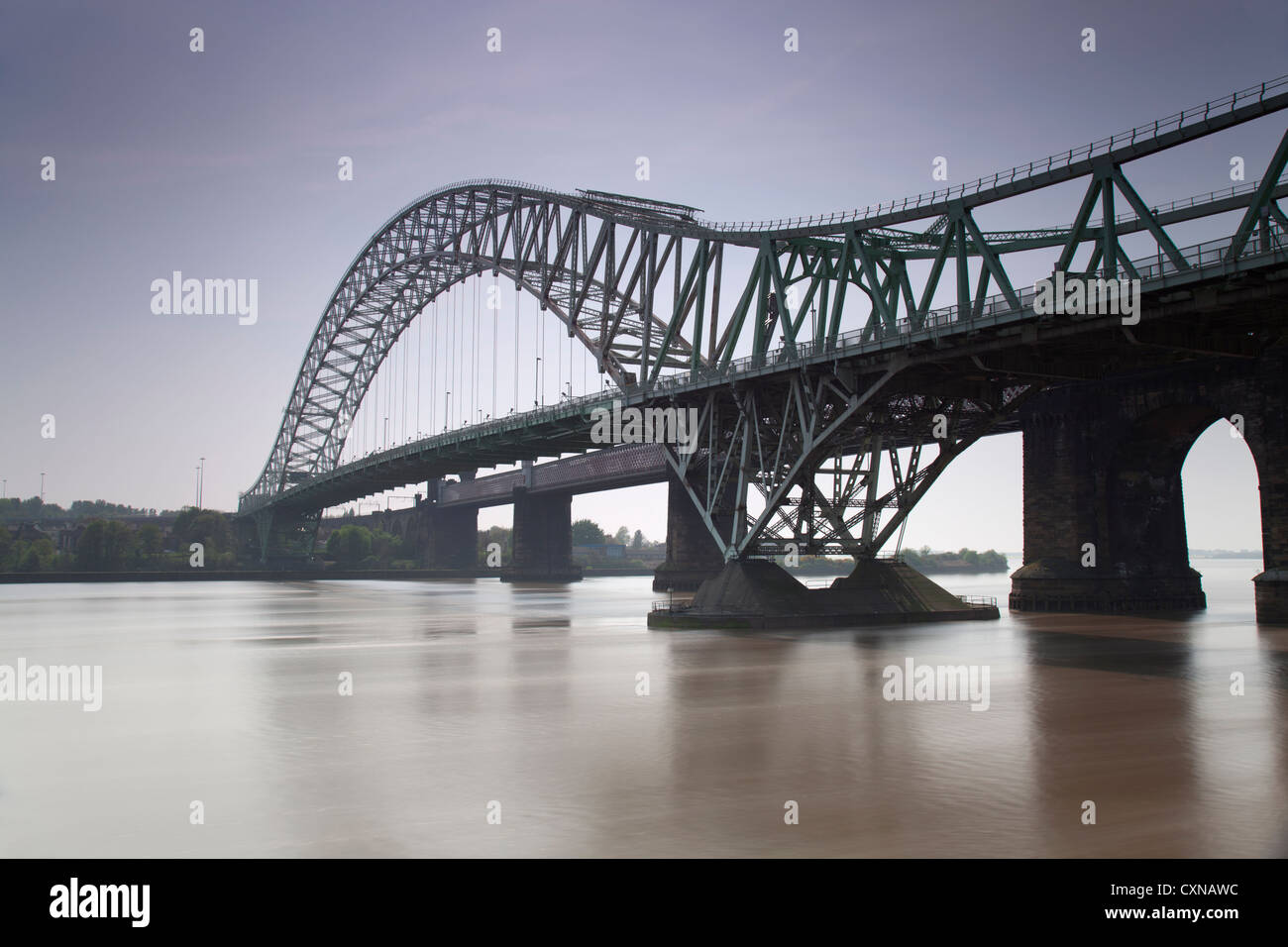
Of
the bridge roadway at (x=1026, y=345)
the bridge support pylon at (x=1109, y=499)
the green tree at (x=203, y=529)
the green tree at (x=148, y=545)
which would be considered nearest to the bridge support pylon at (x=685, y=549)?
the bridge roadway at (x=1026, y=345)

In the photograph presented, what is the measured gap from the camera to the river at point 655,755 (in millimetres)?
11820

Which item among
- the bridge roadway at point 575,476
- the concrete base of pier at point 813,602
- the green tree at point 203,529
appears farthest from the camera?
the green tree at point 203,529

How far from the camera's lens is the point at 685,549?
84.8 metres

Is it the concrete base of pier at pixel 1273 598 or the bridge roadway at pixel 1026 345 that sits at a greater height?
the bridge roadway at pixel 1026 345

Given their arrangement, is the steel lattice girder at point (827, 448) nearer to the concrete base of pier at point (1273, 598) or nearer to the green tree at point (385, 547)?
the concrete base of pier at point (1273, 598)

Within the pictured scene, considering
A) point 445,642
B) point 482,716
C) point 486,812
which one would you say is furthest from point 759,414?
point 486,812

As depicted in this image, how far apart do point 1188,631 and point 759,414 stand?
1953 cm

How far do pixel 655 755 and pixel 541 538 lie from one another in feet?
348

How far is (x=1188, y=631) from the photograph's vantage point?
3997 centimetres

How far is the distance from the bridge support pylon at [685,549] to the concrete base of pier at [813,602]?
37060mm

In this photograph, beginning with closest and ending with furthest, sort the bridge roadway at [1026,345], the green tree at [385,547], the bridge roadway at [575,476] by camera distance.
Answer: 1. the bridge roadway at [1026,345]
2. the bridge roadway at [575,476]
3. the green tree at [385,547]

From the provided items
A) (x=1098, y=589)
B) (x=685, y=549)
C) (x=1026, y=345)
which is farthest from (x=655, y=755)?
(x=685, y=549)

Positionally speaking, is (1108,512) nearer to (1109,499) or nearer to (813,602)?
(1109,499)

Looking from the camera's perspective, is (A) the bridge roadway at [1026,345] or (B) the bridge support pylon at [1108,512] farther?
(B) the bridge support pylon at [1108,512]
